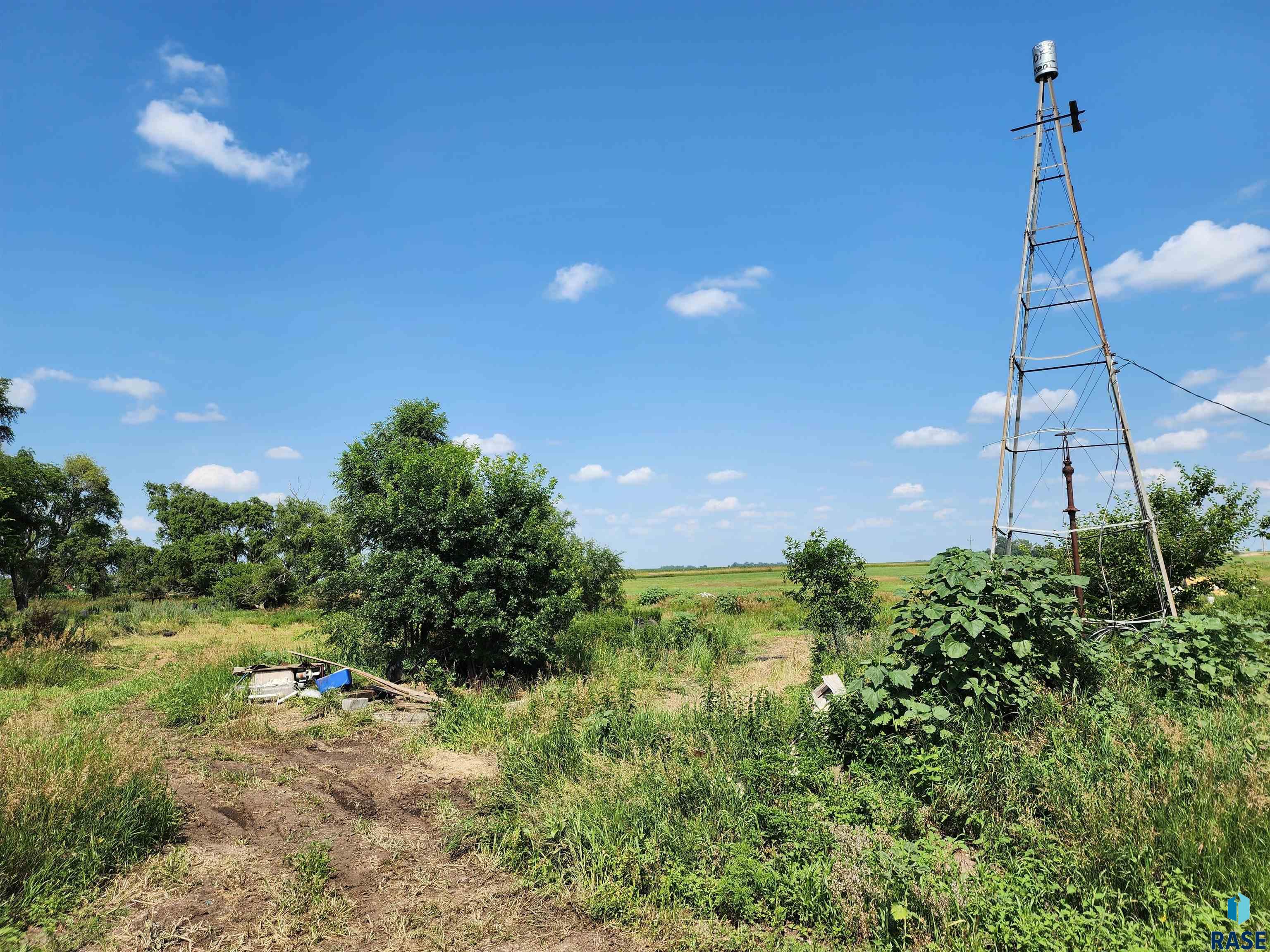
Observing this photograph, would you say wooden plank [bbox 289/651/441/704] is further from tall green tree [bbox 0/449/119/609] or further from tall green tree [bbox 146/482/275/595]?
tall green tree [bbox 146/482/275/595]

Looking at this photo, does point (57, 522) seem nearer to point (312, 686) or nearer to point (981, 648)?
point (312, 686)

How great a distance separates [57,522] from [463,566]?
121 ft

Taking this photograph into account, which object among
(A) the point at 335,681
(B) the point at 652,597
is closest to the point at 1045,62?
(A) the point at 335,681

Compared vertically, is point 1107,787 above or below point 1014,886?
above

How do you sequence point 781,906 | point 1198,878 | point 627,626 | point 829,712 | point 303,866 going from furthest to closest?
point 627,626, point 829,712, point 303,866, point 781,906, point 1198,878

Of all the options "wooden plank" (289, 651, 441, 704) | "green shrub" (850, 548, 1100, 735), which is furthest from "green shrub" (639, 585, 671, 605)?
"green shrub" (850, 548, 1100, 735)

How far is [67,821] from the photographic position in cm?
541

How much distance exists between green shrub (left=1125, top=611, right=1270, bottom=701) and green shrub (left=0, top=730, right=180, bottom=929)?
1049 cm

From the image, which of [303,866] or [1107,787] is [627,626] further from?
[1107,787]

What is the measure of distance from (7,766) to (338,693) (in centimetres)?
697

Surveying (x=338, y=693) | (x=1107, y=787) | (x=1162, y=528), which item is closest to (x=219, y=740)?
(x=338, y=693)

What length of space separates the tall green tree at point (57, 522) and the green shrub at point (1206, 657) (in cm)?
3259

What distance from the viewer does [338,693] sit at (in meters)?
12.6

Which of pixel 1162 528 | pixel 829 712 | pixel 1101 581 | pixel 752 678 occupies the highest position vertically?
pixel 1162 528
